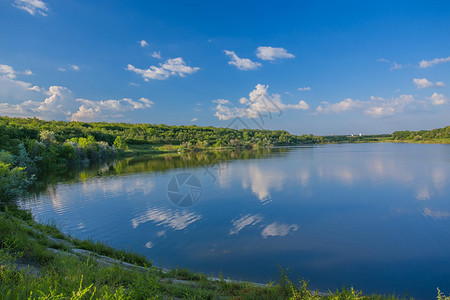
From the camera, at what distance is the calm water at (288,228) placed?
880 centimetres

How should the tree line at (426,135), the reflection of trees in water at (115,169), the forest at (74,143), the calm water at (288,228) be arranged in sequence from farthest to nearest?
1. the tree line at (426,135)
2. the reflection of trees in water at (115,169)
3. the forest at (74,143)
4. the calm water at (288,228)

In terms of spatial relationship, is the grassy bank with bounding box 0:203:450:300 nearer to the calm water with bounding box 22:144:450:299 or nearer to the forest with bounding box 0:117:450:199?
the calm water with bounding box 22:144:450:299

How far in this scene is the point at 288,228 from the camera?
43.0 feet

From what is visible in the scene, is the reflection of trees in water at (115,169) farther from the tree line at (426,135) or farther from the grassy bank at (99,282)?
the tree line at (426,135)

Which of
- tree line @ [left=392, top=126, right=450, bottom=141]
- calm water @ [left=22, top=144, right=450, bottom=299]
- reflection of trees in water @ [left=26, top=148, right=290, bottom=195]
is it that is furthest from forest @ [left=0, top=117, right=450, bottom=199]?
calm water @ [left=22, top=144, right=450, bottom=299]

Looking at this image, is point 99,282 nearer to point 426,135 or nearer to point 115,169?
point 115,169

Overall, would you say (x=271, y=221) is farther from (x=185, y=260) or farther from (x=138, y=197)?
(x=138, y=197)

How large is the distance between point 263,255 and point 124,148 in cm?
9849

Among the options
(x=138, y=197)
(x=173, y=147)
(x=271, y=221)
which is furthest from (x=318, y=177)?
(x=173, y=147)

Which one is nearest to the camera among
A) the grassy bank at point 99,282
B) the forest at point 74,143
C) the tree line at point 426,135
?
the grassy bank at point 99,282

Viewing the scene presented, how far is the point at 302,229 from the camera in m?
12.9

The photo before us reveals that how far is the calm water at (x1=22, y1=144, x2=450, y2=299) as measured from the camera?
28.9ft

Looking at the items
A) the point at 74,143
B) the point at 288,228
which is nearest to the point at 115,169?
the point at 74,143

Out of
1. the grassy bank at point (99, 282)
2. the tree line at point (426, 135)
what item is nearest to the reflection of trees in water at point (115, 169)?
the grassy bank at point (99, 282)
